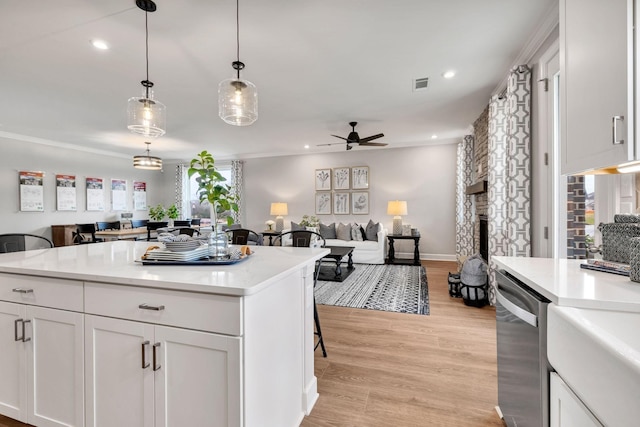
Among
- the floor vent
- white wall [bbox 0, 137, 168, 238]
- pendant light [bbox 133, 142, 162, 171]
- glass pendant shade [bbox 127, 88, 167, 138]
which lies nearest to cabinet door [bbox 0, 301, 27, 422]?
glass pendant shade [bbox 127, 88, 167, 138]

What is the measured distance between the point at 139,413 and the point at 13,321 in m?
0.89

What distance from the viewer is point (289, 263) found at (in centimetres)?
148

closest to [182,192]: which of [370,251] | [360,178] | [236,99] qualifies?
[360,178]

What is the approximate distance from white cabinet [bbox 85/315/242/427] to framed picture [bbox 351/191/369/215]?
5.80 meters

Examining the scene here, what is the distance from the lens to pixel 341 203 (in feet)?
22.4

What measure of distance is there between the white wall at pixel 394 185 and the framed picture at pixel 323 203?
0.13 meters

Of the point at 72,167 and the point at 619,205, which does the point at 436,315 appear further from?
the point at 72,167

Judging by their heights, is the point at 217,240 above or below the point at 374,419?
above

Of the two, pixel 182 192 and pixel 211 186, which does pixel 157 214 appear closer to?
pixel 182 192

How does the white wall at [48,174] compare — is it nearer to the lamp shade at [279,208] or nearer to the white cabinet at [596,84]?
the lamp shade at [279,208]

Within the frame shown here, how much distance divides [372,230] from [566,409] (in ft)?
17.1

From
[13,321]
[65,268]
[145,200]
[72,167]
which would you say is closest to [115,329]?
[65,268]

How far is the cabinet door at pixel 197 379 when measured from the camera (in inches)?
40.8

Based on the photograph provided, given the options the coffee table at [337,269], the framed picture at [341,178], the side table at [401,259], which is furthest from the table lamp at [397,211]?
the coffee table at [337,269]
